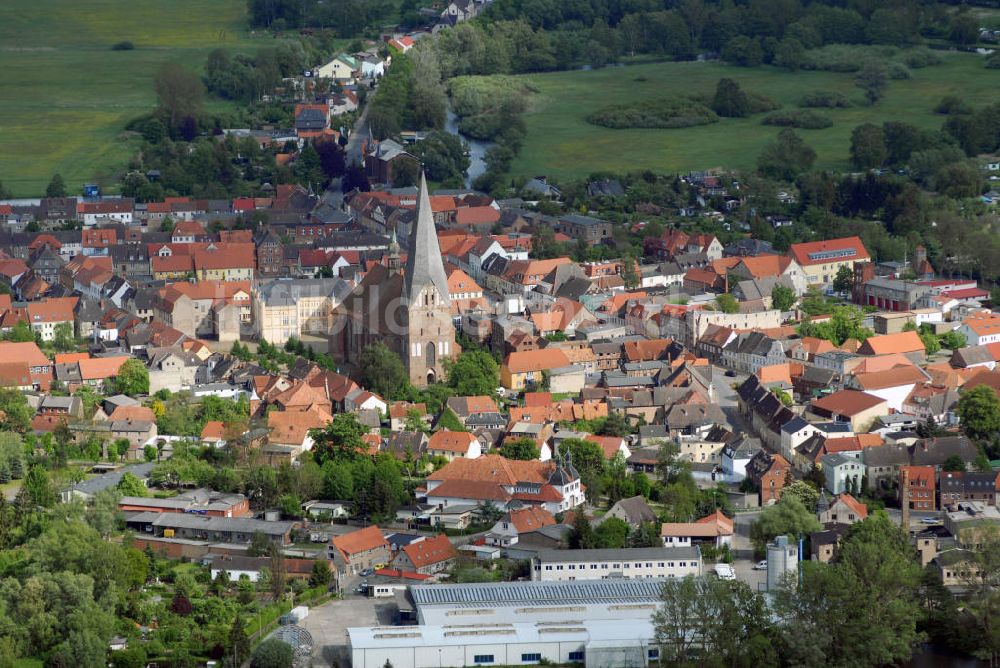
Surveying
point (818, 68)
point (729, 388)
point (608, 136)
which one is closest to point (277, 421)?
point (729, 388)

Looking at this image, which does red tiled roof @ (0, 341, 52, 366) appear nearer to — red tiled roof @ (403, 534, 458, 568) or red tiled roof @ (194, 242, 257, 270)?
red tiled roof @ (194, 242, 257, 270)

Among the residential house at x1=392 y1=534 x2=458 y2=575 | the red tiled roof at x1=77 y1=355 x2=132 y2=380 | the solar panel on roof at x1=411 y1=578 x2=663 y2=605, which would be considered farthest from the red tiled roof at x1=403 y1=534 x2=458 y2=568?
the red tiled roof at x1=77 y1=355 x2=132 y2=380

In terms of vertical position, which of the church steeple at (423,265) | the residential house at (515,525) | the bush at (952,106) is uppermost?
the church steeple at (423,265)

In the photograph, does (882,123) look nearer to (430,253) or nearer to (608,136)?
(608,136)

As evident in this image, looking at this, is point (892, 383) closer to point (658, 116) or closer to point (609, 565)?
point (609, 565)

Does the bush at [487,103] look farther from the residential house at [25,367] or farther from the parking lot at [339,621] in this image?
the parking lot at [339,621]

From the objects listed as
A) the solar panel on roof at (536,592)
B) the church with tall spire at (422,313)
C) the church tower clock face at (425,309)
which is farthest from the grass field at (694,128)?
the solar panel on roof at (536,592)
